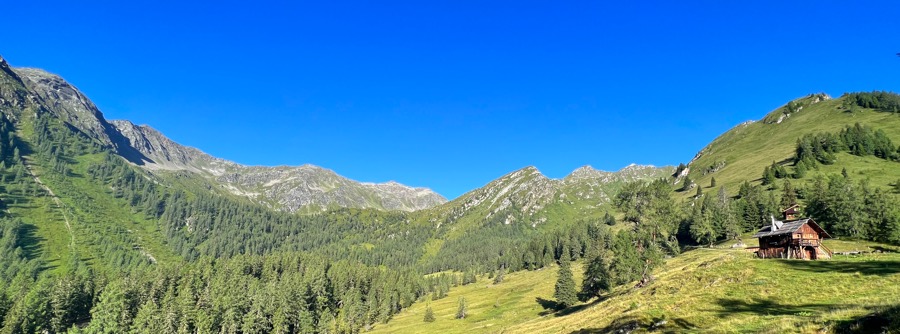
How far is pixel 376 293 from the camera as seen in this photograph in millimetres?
166500

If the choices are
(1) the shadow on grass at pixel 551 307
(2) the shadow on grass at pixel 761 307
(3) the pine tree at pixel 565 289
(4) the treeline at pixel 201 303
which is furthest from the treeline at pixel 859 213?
(4) the treeline at pixel 201 303

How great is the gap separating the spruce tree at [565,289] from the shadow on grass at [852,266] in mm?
45755

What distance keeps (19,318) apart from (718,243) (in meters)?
187

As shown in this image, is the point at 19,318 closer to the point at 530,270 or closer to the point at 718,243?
the point at 530,270

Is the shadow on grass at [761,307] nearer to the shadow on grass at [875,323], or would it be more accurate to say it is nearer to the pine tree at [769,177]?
the shadow on grass at [875,323]

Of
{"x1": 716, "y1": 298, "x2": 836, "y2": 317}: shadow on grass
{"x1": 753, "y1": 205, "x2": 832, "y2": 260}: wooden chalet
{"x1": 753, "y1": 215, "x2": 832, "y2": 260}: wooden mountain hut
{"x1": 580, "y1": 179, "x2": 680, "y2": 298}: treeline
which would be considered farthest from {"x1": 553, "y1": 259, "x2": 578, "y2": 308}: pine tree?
{"x1": 716, "y1": 298, "x2": 836, "y2": 317}: shadow on grass

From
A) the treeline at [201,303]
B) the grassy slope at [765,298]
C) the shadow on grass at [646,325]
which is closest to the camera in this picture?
the grassy slope at [765,298]

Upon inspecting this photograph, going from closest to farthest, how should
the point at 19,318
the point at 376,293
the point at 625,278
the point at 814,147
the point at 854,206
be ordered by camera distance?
the point at 625,278 < the point at 854,206 < the point at 19,318 < the point at 376,293 < the point at 814,147

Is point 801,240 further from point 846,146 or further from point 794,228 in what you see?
point 846,146

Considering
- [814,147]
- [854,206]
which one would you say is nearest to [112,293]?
[854,206]

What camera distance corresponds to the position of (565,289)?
289ft

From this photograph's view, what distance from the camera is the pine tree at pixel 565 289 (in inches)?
3430

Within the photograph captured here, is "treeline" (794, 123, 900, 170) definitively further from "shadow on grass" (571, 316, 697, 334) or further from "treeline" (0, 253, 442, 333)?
"treeline" (0, 253, 442, 333)

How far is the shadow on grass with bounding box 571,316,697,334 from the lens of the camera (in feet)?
92.7
